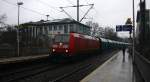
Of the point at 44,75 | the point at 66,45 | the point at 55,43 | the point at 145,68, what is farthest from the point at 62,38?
the point at 145,68

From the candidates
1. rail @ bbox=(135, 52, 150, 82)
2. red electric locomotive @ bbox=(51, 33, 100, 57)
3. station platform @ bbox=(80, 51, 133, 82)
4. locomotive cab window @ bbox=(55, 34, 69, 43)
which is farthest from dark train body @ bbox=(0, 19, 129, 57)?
rail @ bbox=(135, 52, 150, 82)

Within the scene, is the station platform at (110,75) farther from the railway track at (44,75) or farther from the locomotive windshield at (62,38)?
the locomotive windshield at (62,38)

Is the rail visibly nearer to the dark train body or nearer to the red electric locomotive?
the red electric locomotive

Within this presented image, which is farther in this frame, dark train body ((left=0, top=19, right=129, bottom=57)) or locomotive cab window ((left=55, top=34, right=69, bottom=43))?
locomotive cab window ((left=55, top=34, right=69, bottom=43))

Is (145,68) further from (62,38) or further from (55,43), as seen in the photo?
(55,43)

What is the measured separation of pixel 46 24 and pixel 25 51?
125 feet

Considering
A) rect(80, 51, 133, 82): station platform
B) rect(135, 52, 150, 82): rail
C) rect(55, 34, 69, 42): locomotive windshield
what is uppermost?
rect(55, 34, 69, 42): locomotive windshield

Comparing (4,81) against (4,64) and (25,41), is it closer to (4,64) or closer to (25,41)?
(4,64)

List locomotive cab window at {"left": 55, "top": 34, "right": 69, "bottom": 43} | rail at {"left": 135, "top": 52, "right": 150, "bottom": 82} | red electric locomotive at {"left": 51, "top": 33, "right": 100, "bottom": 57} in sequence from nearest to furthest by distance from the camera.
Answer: rail at {"left": 135, "top": 52, "right": 150, "bottom": 82}, red electric locomotive at {"left": 51, "top": 33, "right": 100, "bottom": 57}, locomotive cab window at {"left": 55, "top": 34, "right": 69, "bottom": 43}

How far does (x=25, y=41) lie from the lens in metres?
48.7

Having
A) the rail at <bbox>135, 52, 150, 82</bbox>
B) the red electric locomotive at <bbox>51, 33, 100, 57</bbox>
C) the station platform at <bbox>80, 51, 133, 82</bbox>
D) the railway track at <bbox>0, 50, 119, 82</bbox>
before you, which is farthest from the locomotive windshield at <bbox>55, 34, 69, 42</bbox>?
the rail at <bbox>135, 52, 150, 82</bbox>

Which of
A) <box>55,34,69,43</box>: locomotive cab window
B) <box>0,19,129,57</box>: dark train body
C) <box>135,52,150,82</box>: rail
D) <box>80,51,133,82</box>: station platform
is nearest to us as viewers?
<box>135,52,150,82</box>: rail

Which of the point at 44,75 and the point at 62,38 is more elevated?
the point at 62,38

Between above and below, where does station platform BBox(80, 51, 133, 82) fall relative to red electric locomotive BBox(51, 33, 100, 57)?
below
